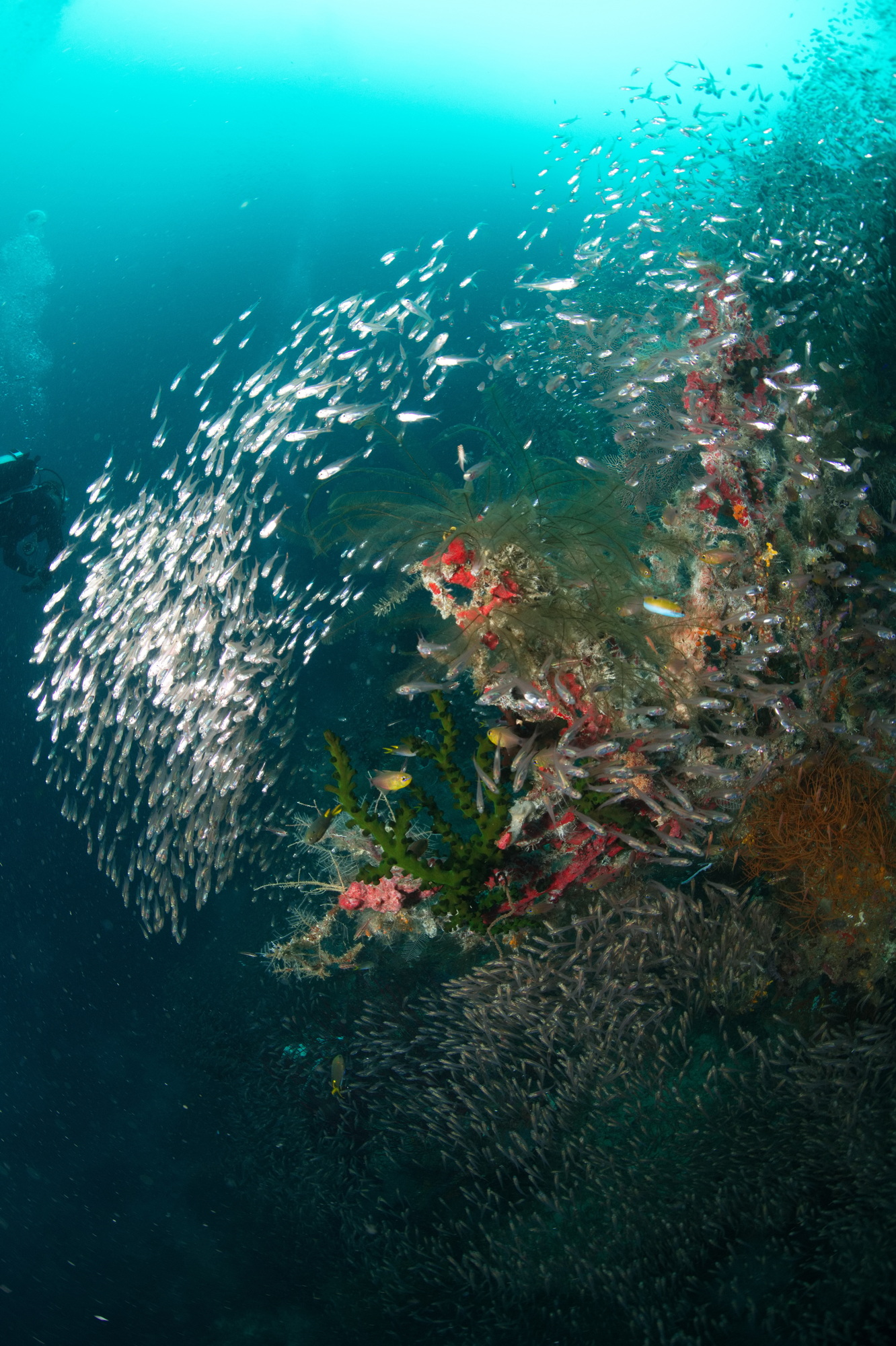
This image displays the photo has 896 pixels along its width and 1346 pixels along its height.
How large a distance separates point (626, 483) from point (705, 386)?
141 cm

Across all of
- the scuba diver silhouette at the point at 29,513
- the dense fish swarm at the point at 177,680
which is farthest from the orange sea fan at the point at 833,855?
the scuba diver silhouette at the point at 29,513

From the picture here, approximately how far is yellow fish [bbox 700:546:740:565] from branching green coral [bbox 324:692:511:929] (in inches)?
92.1

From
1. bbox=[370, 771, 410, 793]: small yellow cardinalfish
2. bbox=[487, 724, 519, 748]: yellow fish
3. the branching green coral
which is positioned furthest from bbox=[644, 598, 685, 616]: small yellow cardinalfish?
bbox=[370, 771, 410, 793]: small yellow cardinalfish

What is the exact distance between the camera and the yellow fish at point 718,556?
448cm

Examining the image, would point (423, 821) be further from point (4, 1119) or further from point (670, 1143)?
point (4, 1119)

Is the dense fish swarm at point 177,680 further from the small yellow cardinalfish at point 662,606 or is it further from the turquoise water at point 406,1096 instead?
the small yellow cardinalfish at point 662,606

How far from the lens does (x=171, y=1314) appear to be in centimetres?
693

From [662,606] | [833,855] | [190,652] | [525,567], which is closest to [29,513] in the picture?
[190,652]

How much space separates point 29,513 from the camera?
1051 centimetres

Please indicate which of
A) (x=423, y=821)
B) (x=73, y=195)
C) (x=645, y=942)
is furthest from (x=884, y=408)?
(x=73, y=195)

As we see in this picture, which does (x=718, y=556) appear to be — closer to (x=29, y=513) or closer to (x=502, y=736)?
(x=502, y=736)

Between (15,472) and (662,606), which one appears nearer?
(662,606)

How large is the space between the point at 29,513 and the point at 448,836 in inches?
414

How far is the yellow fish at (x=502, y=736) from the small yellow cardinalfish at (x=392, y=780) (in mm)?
708
